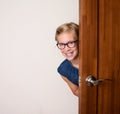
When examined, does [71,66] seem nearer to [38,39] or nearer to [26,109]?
[38,39]

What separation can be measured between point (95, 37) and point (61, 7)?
60 cm

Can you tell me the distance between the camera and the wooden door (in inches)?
47.1

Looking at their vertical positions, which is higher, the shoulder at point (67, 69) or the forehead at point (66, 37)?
the forehead at point (66, 37)

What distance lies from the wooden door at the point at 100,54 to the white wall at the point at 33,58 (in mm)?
526

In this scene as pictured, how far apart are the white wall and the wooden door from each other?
526 millimetres

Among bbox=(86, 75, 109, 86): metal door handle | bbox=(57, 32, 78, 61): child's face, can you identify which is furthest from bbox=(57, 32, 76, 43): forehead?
bbox=(86, 75, 109, 86): metal door handle

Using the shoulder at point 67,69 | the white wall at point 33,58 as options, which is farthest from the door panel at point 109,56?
the white wall at point 33,58

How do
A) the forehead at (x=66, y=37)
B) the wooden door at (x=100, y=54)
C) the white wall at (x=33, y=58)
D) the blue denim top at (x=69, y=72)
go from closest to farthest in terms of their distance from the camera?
1. the wooden door at (x=100, y=54)
2. the forehead at (x=66, y=37)
3. the blue denim top at (x=69, y=72)
4. the white wall at (x=33, y=58)

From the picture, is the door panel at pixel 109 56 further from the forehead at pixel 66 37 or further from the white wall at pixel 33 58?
the white wall at pixel 33 58

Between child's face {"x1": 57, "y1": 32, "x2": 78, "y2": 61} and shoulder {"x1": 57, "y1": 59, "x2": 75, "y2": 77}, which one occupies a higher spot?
child's face {"x1": 57, "y1": 32, "x2": 78, "y2": 61}

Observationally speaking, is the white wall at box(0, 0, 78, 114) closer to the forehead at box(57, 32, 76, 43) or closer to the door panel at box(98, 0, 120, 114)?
the forehead at box(57, 32, 76, 43)

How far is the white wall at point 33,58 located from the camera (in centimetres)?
174

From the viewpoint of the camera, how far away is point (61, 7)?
1714 mm

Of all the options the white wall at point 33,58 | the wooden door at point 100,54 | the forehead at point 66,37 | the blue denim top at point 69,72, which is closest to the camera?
the wooden door at point 100,54
